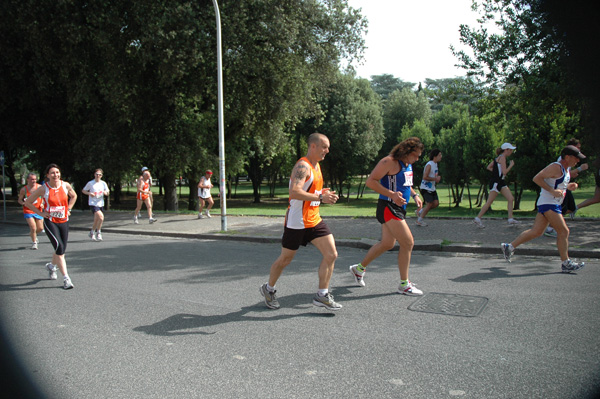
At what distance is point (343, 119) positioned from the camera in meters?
39.3

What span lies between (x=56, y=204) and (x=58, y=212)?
0.41 feet

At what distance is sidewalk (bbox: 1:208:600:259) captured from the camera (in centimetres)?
854

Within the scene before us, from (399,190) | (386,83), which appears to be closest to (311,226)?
(399,190)

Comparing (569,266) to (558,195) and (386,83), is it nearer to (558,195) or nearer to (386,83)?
(558,195)

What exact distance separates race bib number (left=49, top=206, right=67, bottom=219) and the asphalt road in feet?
3.48

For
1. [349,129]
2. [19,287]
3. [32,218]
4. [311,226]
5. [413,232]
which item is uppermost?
[349,129]

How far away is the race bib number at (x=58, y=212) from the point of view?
22.0 feet

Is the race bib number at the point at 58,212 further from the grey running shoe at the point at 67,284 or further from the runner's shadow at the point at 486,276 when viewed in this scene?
the runner's shadow at the point at 486,276

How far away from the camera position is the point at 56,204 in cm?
674

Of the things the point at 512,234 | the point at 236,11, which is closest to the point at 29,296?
the point at 512,234

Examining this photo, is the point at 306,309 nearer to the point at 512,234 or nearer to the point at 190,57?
the point at 512,234

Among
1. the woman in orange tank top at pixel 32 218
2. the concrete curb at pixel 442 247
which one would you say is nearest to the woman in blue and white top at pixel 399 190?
the concrete curb at pixel 442 247

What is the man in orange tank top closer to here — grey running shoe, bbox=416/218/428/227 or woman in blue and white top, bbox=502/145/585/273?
woman in blue and white top, bbox=502/145/585/273

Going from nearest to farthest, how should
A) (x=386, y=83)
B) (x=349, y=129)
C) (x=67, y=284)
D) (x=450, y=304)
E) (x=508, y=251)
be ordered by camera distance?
(x=450, y=304) < (x=67, y=284) < (x=508, y=251) < (x=349, y=129) < (x=386, y=83)
